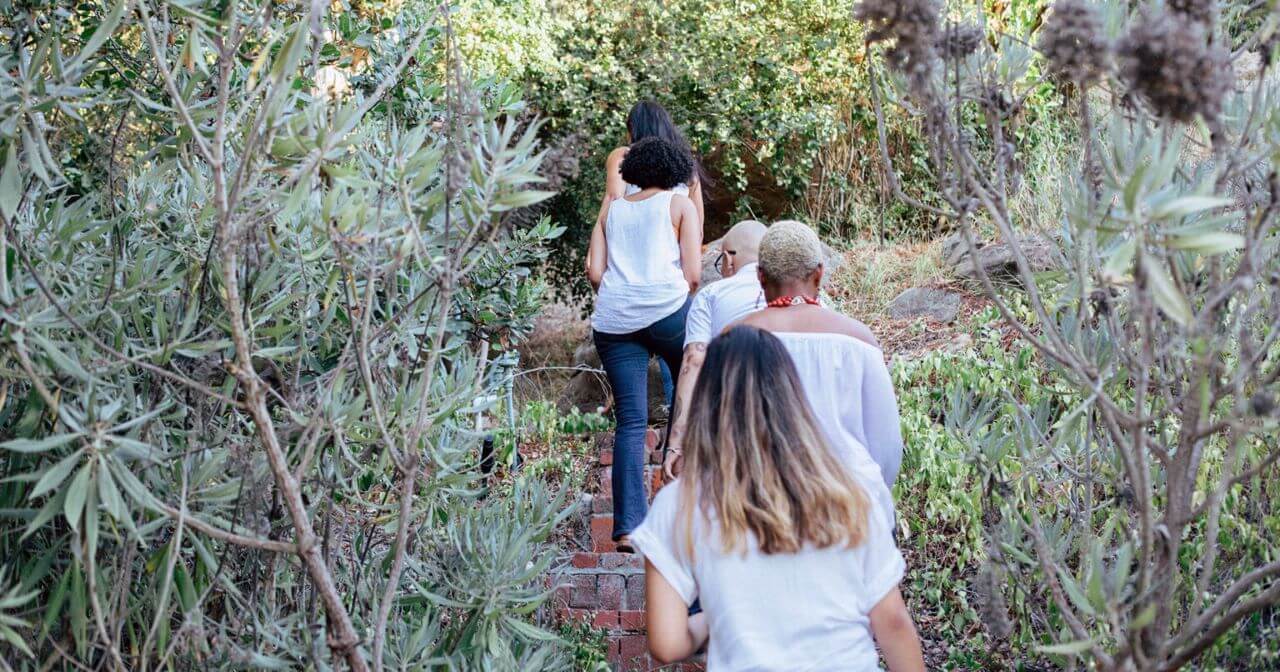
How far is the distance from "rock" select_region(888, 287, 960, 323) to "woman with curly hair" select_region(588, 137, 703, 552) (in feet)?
12.2

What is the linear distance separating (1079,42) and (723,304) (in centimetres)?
230

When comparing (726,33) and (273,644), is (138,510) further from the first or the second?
(726,33)

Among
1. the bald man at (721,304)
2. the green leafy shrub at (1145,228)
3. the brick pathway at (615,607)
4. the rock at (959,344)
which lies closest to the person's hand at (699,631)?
the green leafy shrub at (1145,228)

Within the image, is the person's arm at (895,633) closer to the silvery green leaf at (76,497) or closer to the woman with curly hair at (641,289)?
the silvery green leaf at (76,497)

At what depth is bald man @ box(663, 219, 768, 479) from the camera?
4.25 metres

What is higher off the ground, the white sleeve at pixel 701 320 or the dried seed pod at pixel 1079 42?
the dried seed pod at pixel 1079 42

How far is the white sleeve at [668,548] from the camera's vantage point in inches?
99.6

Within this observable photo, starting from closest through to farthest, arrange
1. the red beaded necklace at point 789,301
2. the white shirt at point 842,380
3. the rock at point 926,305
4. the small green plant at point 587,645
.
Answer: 1. the white shirt at point 842,380
2. the red beaded necklace at point 789,301
3. the small green plant at point 587,645
4. the rock at point 926,305

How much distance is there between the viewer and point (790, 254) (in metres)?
3.62

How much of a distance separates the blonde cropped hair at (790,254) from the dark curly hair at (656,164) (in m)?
1.78

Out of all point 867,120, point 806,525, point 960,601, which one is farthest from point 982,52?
point 867,120

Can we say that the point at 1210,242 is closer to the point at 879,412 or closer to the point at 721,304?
the point at 879,412

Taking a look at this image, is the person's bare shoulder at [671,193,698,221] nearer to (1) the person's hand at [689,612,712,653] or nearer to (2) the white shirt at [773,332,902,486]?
(2) the white shirt at [773,332,902,486]

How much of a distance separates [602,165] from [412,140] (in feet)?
25.2
